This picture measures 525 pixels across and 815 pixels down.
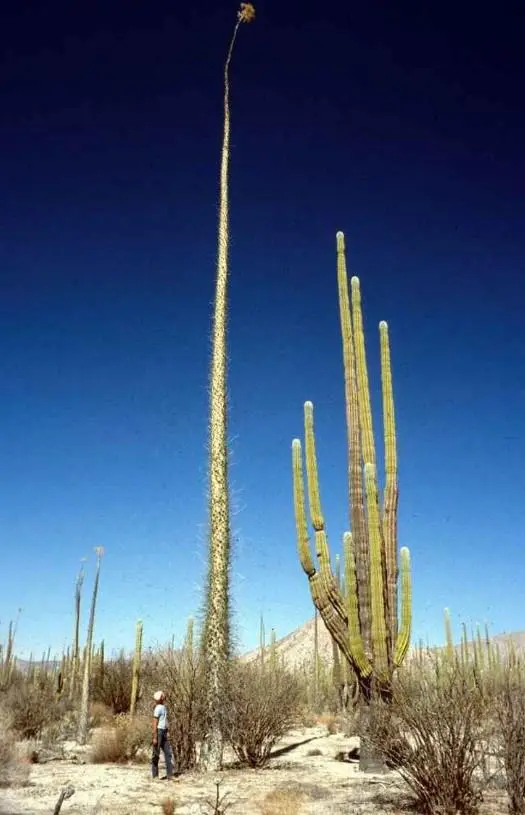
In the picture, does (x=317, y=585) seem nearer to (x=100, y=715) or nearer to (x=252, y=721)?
(x=252, y=721)

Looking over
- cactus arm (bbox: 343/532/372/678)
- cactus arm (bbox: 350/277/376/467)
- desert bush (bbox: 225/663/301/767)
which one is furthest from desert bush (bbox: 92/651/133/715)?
cactus arm (bbox: 350/277/376/467)

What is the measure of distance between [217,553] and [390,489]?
3.05 m

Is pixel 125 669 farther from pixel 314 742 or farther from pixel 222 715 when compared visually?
pixel 222 715

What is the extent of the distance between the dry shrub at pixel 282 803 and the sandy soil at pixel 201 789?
0.20ft

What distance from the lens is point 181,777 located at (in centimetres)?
1012

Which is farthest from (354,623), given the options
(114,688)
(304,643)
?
(304,643)

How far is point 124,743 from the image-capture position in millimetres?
12703

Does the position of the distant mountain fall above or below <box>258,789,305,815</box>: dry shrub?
above

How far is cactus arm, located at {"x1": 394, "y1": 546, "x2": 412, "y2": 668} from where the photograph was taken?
10548mm

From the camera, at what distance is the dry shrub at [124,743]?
12.6m

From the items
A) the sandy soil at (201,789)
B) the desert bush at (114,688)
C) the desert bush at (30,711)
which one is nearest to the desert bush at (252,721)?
the sandy soil at (201,789)

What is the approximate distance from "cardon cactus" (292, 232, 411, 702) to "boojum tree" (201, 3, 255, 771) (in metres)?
1.74

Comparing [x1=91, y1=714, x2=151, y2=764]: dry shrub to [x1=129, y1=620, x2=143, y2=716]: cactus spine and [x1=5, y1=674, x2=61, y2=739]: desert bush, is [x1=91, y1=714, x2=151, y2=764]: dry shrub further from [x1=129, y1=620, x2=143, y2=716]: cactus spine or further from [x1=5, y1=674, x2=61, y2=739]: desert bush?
[x1=129, y1=620, x2=143, y2=716]: cactus spine

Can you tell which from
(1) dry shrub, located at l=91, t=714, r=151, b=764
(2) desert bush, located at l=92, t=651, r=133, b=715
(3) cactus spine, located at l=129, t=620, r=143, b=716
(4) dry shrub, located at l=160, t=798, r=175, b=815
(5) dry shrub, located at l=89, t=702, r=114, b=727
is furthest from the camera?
(2) desert bush, located at l=92, t=651, r=133, b=715
